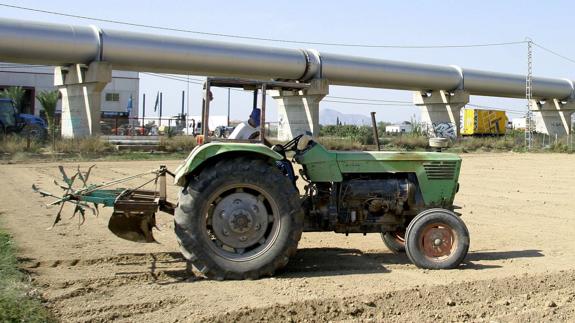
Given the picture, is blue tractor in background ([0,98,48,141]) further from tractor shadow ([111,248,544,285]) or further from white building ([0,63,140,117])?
tractor shadow ([111,248,544,285])

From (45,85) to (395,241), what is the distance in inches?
2172

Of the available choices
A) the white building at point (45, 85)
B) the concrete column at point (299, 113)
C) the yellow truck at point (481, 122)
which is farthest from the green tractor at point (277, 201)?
the yellow truck at point (481, 122)

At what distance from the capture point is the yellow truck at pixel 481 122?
56.2 m

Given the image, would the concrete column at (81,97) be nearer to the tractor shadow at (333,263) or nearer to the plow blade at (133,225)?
the tractor shadow at (333,263)

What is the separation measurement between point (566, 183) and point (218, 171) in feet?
47.8

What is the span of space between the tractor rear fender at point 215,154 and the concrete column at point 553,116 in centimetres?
5130

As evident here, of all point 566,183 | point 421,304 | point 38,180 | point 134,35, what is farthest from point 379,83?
point 421,304

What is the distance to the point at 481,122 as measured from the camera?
2219 inches

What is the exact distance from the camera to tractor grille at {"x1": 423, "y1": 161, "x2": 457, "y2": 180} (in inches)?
291

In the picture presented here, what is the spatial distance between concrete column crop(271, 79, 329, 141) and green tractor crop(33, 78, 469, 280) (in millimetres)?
27859

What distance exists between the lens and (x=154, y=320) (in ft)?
16.2

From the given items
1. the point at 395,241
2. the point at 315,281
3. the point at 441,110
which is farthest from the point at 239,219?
the point at 441,110

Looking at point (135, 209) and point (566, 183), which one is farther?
point (566, 183)

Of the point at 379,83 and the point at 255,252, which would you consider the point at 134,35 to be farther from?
the point at 255,252
